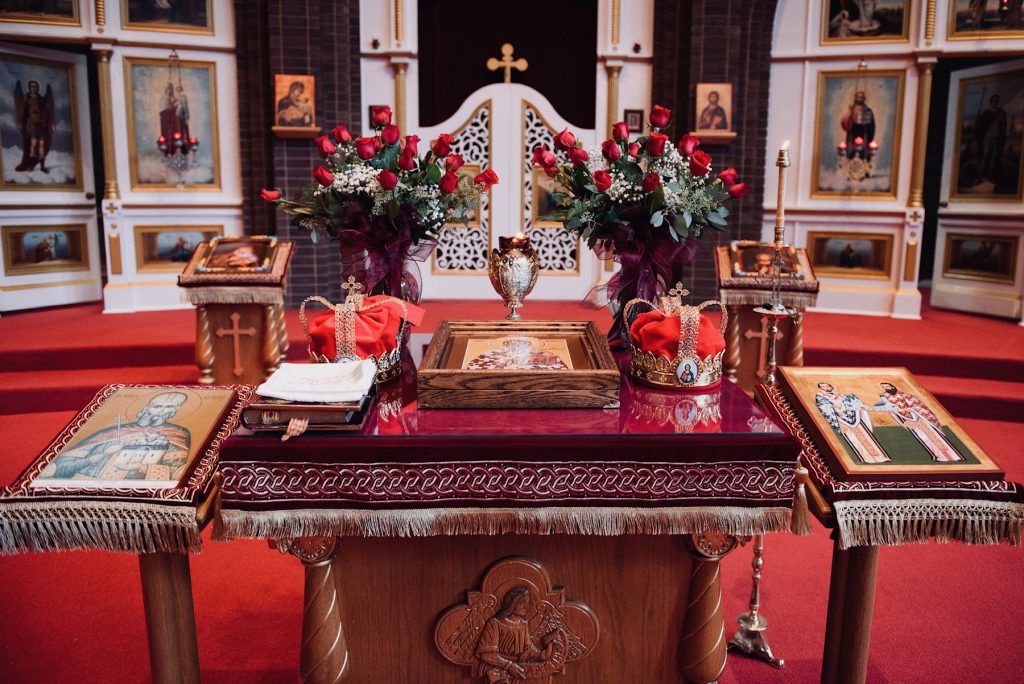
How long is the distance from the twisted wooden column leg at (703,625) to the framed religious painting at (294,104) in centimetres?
592

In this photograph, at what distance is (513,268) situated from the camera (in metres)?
2.87

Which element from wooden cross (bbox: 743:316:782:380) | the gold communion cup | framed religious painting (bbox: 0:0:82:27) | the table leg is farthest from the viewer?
framed religious painting (bbox: 0:0:82:27)

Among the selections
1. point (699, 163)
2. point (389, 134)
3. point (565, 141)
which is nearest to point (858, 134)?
point (699, 163)

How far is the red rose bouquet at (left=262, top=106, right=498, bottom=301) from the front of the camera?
9.13 ft

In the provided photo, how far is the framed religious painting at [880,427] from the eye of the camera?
80.7 inches

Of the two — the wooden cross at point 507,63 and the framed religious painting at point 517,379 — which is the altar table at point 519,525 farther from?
the wooden cross at point 507,63

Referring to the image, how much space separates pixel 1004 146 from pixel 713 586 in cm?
723

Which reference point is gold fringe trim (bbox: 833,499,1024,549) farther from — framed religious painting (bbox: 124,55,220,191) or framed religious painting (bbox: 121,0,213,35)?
framed religious painting (bbox: 121,0,213,35)

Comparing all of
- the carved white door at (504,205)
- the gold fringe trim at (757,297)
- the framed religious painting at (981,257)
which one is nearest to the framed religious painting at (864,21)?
the framed religious painting at (981,257)

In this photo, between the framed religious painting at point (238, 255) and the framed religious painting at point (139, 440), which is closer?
the framed religious painting at point (139, 440)

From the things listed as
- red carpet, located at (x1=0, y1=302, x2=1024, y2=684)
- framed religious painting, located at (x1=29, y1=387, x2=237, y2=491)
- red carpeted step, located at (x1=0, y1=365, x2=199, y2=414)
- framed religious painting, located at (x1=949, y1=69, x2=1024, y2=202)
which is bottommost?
red carpet, located at (x1=0, y1=302, x2=1024, y2=684)

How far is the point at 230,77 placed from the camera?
7.46 m

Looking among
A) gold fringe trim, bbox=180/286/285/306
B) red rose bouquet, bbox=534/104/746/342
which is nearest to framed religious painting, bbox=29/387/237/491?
red rose bouquet, bbox=534/104/746/342

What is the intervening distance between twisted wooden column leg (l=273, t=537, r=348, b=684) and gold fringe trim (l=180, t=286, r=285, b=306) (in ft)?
10.3
